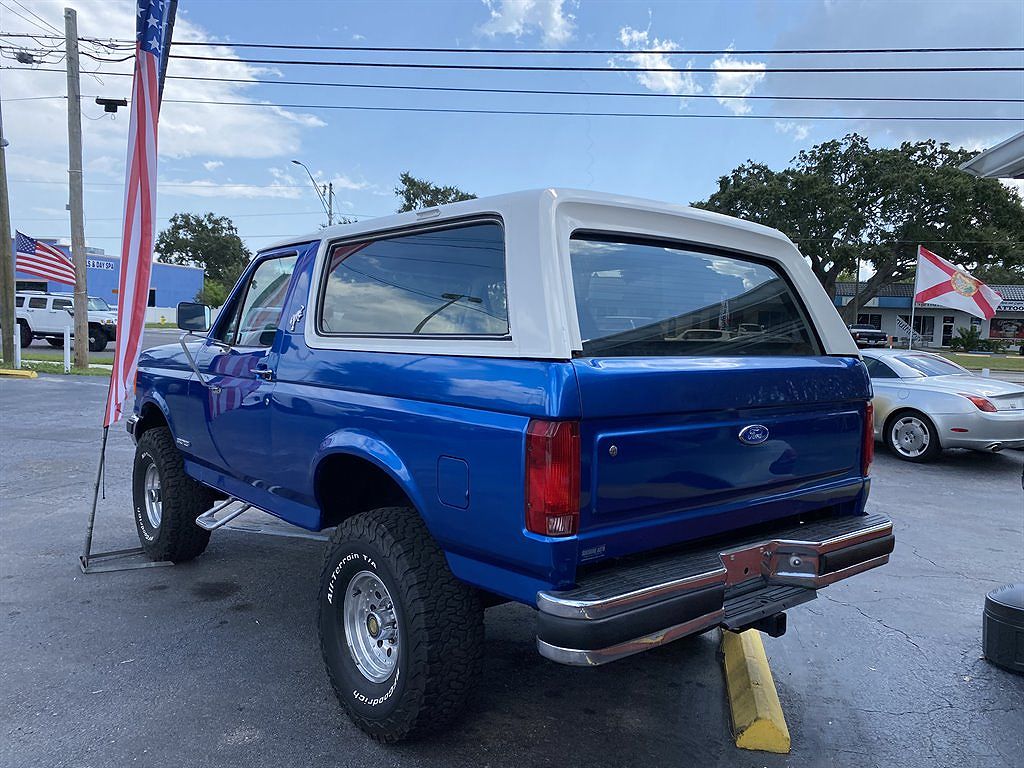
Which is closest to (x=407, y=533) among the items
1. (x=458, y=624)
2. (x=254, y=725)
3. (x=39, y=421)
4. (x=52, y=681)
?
(x=458, y=624)

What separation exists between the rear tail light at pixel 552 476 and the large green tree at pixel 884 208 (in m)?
40.7

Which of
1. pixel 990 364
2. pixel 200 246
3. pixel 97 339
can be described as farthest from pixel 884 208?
pixel 200 246

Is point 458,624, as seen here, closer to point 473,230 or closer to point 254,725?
point 254,725

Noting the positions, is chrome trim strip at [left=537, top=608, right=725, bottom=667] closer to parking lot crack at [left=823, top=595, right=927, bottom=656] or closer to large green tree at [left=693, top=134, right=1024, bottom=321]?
parking lot crack at [left=823, top=595, right=927, bottom=656]

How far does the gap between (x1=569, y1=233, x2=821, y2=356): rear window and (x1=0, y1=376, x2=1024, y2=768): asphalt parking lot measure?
5.33 feet

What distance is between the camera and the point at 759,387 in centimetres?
290

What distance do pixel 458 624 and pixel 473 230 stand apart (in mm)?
1537

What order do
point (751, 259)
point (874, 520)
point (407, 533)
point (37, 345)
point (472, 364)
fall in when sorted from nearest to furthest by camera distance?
point (472, 364)
point (407, 533)
point (874, 520)
point (751, 259)
point (37, 345)

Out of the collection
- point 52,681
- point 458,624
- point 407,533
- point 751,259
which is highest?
point 751,259

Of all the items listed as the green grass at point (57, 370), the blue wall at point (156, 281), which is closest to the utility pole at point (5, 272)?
the green grass at point (57, 370)

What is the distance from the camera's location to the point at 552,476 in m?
2.33

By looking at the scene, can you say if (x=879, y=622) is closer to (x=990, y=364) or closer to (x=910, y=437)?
(x=910, y=437)

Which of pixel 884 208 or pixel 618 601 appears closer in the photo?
pixel 618 601

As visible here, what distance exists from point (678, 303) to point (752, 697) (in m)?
1.76
